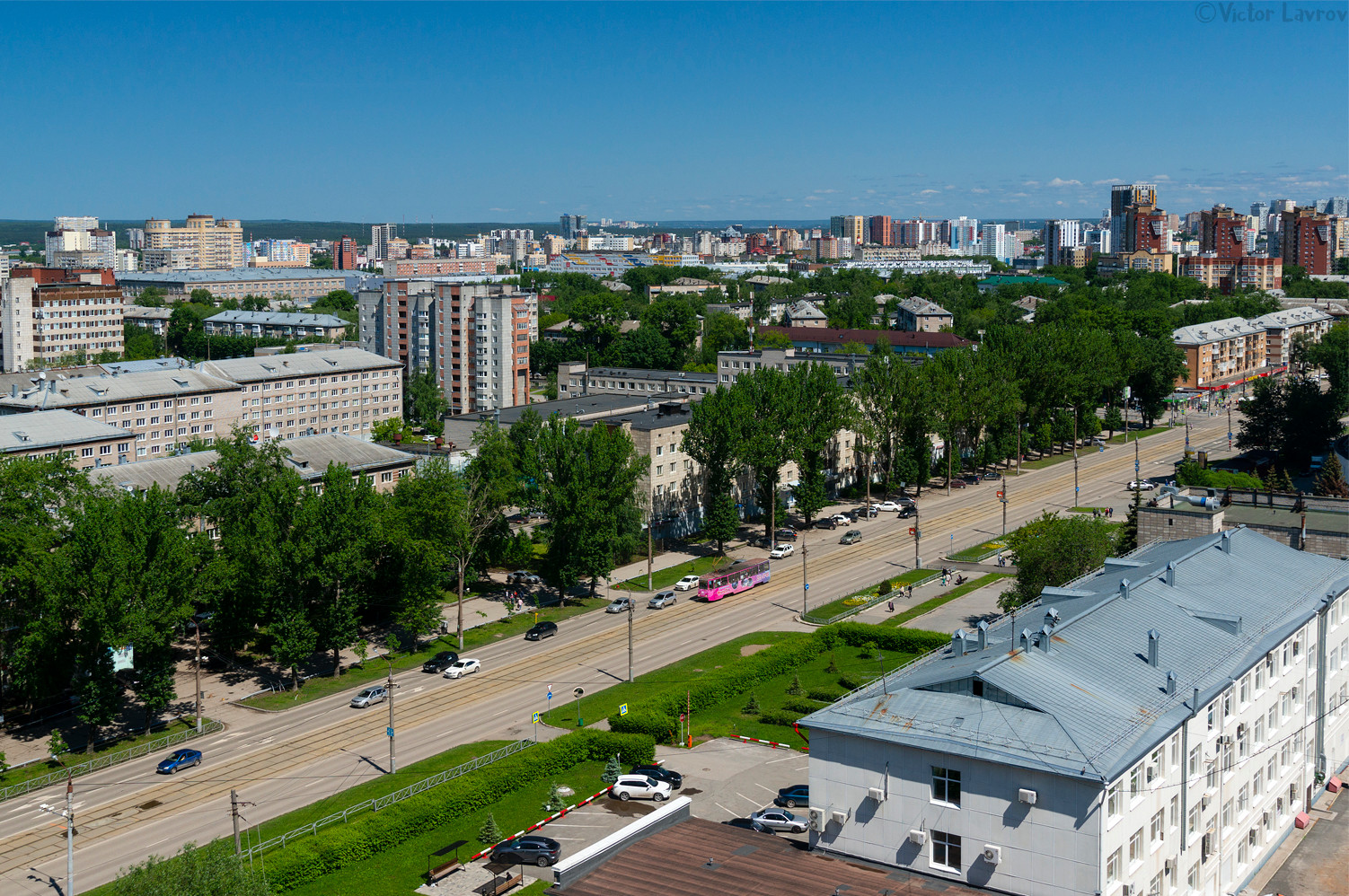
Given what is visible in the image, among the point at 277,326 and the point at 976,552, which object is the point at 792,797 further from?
the point at 277,326

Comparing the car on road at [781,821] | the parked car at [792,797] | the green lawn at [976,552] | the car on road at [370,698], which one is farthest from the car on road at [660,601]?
the car on road at [781,821]

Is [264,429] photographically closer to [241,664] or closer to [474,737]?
[241,664]

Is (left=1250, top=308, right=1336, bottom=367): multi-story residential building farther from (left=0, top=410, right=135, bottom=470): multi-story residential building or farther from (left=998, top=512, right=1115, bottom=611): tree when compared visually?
(left=0, top=410, right=135, bottom=470): multi-story residential building

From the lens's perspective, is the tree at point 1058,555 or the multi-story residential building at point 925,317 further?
the multi-story residential building at point 925,317

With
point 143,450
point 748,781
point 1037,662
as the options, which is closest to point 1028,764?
point 1037,662

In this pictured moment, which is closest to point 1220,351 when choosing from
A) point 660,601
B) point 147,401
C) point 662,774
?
point 660,601

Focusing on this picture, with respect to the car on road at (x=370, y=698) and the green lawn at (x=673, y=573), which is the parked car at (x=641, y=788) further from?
the green lawn at (x=673, y=573)

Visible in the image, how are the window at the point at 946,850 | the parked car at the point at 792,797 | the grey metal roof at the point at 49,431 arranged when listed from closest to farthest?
1. the window at the point at 946,850
2. the parked car at the point at 792,797
3. the grey metal roof at the point at 49,431

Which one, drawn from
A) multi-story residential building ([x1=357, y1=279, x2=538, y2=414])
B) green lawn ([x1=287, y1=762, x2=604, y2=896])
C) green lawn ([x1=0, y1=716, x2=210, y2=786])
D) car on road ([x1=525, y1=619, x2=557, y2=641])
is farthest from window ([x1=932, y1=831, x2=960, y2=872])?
multi-story residential building ([x1=357, y1=279, x2=538, y2=414])
